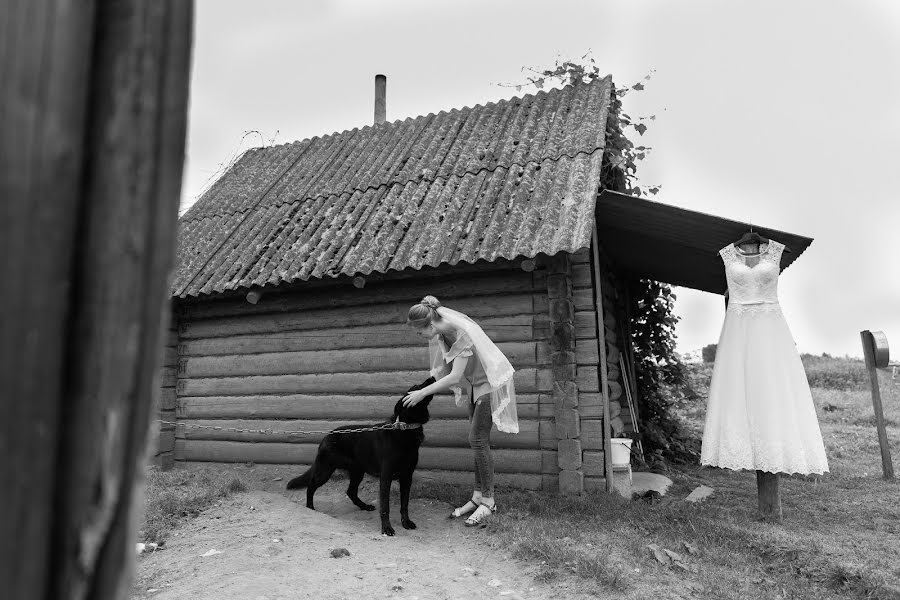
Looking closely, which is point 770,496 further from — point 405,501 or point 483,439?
point 405,501

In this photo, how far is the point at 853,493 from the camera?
302 inches

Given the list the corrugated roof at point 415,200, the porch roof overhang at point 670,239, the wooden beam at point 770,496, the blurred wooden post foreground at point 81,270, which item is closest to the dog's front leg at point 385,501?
the corrugated roof at point 415,200

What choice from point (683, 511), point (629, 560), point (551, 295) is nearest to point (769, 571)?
point (629, 560)

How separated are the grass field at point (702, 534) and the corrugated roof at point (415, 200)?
97.6 inches

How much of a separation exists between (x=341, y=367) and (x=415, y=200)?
7.72 ft

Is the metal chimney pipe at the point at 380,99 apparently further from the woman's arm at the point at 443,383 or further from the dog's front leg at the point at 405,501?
the dog's front leg at the point at 405,501

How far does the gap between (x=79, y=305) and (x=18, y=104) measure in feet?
0.75

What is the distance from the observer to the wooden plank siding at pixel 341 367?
23.4 ft

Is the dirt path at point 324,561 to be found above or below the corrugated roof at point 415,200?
below

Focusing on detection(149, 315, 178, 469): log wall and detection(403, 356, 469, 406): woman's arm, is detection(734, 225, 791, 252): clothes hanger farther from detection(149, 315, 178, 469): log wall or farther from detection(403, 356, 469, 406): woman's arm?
detection(149, 315, 178, 469): log wall

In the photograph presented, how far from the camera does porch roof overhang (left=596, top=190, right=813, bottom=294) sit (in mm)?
6594

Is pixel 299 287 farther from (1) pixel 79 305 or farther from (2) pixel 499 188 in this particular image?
(1) pixel 79 305

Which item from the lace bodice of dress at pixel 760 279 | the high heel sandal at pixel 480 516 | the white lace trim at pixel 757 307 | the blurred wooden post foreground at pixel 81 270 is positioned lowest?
the high heel sandal at pixel 480 516

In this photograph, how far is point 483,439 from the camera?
603cm
